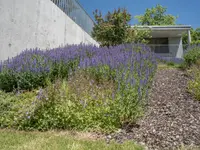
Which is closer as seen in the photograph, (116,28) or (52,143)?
(52,143)

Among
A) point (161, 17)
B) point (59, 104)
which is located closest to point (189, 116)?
point (59, 104)

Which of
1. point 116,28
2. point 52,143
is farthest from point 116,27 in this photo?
point 52,143

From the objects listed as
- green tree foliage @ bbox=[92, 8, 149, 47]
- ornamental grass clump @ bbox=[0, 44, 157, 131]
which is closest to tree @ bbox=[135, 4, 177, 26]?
green tree foliage @ bbox=[92, 8, 149, 47]

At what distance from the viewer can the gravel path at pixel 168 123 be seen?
2.88 meters

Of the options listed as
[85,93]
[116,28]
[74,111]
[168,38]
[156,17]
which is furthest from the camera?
[156,17]

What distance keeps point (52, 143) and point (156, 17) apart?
3956cm

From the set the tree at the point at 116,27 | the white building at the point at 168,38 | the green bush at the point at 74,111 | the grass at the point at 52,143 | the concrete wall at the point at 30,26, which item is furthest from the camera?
the white building at the point at 168,38

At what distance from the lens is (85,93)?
4000 millimetres

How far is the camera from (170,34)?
20.2 meters

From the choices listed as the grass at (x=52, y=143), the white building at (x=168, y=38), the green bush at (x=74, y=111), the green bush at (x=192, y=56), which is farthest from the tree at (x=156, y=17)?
the grass at (x=52, y=143)

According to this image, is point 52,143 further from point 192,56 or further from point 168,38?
point 168,38

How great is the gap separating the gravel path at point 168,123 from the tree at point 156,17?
1383 inches

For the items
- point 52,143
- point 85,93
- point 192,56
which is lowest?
point 52,143

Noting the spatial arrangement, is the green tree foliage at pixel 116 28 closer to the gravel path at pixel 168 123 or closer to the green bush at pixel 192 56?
the green bush at pixel 192 56
